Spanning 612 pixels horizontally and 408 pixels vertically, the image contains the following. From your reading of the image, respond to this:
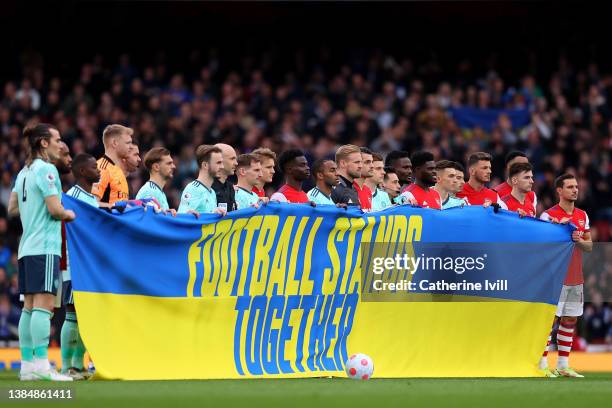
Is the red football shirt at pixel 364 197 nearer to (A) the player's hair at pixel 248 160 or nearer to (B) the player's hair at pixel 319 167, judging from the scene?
(B) the player's hair at pixel 319 167

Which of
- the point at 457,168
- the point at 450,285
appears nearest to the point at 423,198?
the point at 457,168

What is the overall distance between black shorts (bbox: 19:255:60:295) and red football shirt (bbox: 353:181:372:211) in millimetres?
4304

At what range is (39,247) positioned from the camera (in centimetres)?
1149

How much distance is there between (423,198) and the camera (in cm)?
1430

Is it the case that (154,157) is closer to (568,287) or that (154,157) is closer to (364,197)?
(364,197)

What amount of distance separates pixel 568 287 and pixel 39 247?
6.02m

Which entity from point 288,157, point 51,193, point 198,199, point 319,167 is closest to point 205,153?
point 198,199

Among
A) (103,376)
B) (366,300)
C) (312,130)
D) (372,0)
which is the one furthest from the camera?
(372,0)

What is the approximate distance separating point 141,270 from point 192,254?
532 mm

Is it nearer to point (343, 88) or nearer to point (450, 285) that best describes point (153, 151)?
point (450, 285)

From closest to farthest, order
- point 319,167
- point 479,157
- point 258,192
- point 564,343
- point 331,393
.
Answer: point 331,393 < point 319,167 < point 564,343 < point 479,157 < point 258,192

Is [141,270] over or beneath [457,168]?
beneath

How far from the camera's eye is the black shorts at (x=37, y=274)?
1145 centimetres

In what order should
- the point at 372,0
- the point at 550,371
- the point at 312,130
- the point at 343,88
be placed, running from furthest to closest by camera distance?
1. the point at 372,0
2. the point at 343,88
3. the point at 312,130
4. the point at 550,371
